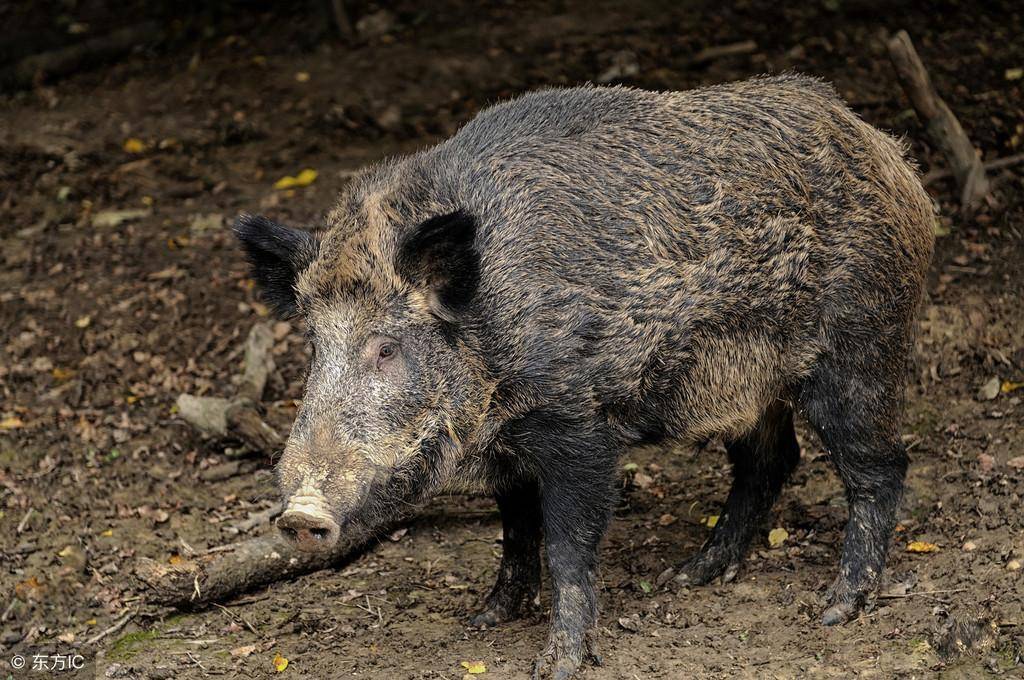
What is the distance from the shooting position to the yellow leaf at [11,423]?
7.74 meters

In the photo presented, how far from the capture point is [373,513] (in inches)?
185

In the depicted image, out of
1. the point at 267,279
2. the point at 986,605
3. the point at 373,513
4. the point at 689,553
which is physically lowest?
the point at 689,553

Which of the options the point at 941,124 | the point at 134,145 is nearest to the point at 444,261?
the point at 941,124

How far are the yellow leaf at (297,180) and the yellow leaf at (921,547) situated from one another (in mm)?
5998

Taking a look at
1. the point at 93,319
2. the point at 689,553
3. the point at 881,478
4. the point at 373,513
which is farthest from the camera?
the point at 93,319

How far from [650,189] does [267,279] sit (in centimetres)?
167

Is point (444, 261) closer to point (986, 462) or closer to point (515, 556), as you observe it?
point (515, 556)

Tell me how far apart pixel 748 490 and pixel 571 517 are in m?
1.39

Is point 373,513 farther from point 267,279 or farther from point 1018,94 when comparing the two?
point 1018,94

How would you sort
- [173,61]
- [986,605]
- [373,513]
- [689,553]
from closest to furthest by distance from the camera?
[373,513] < [986,605] < [689,553] < [173,61]

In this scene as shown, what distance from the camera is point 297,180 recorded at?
10.4 meters

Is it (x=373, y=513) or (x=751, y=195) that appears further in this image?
(x=751, y=195)

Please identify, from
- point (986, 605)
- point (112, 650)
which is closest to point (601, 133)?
point (986, 605)

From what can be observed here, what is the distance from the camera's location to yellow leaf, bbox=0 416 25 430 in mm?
7742
